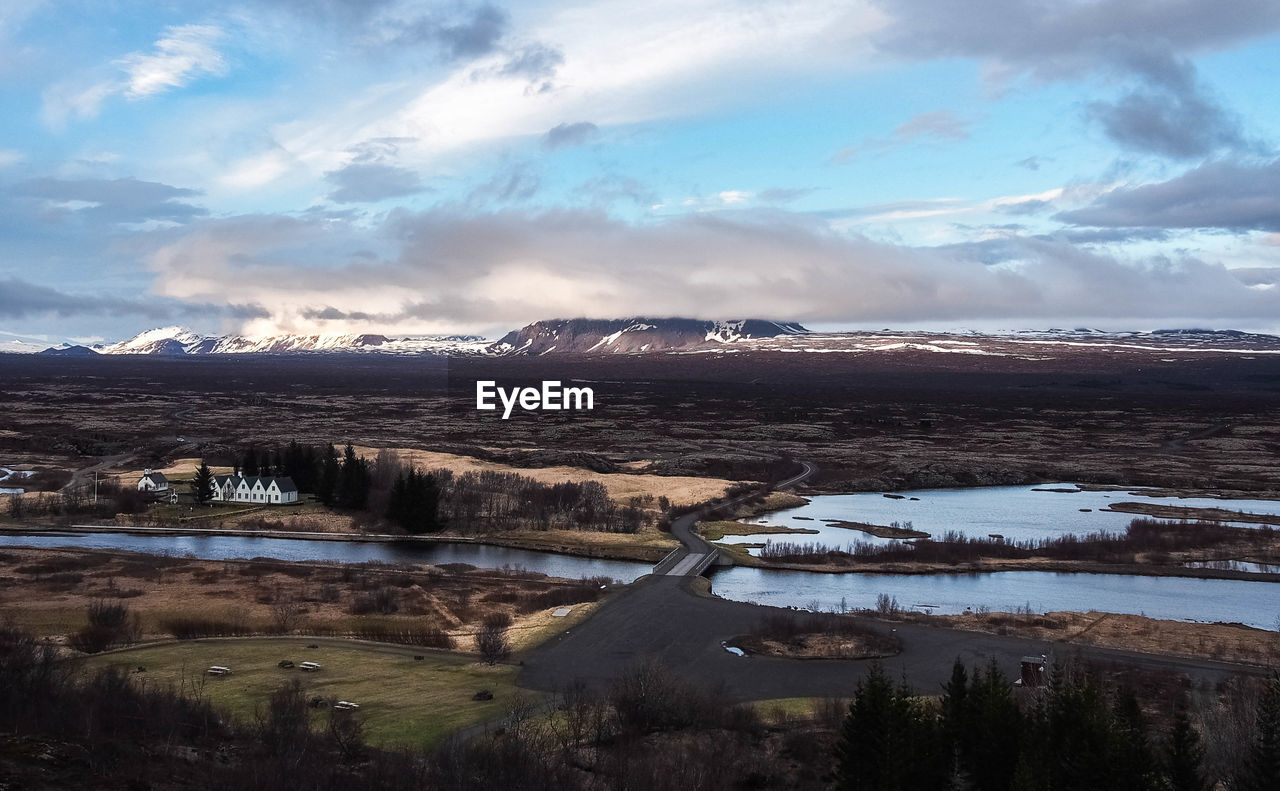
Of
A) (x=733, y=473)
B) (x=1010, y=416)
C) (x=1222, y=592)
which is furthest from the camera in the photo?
(x=1010, y=416)

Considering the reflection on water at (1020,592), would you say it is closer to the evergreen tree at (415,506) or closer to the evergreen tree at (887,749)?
the evergreen tree at (415,506)

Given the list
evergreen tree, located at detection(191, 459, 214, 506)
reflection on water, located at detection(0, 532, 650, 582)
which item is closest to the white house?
evergreen tree, located at detection(191, 459, 214, 506)

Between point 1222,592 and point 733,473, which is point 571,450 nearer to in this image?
point 733,473

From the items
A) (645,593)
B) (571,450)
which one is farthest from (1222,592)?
(571,450)

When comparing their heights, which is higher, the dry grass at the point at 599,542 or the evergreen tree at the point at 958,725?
the evergreen tree at the point at 958,725

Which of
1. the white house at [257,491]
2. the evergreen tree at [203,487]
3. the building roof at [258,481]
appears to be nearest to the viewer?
the evergreen tree at [203,487]

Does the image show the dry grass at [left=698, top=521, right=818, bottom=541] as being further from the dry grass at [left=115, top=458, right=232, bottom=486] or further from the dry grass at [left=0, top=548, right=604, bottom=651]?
the dry grass at [left=115, top=458, right=232, bottom=486]

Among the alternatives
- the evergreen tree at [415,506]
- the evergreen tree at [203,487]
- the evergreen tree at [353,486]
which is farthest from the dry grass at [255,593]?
the evergreen tree at [353,486]
